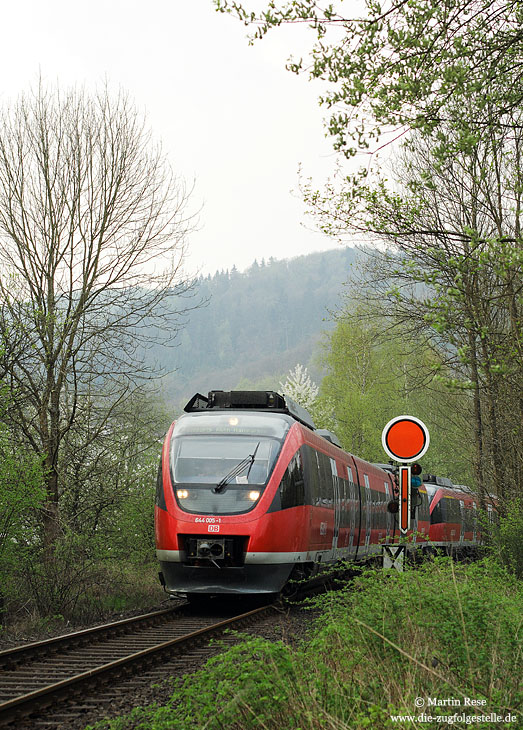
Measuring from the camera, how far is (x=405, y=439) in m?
A: 10.6

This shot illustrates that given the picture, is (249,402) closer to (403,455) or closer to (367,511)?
(403,455)

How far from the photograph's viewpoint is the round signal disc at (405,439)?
1050 centimetres

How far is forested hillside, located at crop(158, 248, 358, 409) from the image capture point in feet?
517

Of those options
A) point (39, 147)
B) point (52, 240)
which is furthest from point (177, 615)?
point (39, 147)

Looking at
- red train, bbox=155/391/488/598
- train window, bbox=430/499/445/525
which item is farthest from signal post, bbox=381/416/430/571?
train window, bbox=430/499/445/525

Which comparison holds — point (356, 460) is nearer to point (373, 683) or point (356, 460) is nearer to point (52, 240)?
point (52, 240)

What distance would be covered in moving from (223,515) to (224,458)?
3.09 ft

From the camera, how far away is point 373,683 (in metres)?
5.01

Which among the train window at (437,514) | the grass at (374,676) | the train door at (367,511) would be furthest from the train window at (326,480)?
the train window at (437,514)

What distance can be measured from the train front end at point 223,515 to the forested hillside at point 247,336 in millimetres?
131685

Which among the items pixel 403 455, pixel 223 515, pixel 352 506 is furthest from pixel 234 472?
pixel 352 506

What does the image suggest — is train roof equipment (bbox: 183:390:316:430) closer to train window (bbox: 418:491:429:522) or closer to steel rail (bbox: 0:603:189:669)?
steel rail (bbox: 0:603:189:669)

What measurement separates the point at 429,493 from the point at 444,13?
24.6m

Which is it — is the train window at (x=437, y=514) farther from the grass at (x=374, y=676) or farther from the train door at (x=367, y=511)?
the grass at (x=374, y=676)
